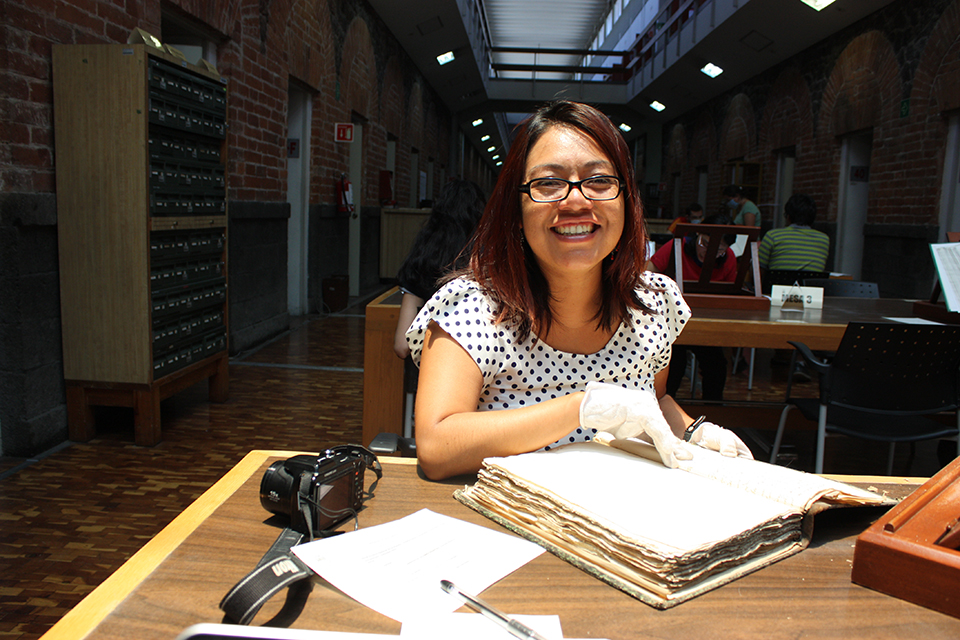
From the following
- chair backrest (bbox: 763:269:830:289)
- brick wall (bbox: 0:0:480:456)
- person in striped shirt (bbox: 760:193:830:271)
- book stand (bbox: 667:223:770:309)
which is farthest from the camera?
person in striped shirt (bbox: 760:193:830:271)

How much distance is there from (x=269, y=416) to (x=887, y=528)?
3.67 metres

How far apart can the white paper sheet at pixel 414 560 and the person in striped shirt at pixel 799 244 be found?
5507mm

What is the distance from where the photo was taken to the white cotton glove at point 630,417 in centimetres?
103

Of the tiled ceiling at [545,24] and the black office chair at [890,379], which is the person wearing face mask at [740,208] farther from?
the tiled ceiling at [545,24]

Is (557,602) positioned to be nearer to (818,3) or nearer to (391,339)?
(391,339)

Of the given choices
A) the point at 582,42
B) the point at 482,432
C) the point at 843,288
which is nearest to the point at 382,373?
the point at 482,432

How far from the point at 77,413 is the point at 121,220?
1.00 metres

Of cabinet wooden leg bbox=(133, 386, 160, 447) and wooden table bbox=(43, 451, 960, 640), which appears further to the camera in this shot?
cabinet wooden leg bbox=(133, 386, 160, 447)

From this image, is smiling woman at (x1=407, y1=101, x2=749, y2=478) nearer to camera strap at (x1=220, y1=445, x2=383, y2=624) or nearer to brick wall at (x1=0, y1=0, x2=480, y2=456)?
camera strap at (x1=220, y1=445, x2=383, y2=624)

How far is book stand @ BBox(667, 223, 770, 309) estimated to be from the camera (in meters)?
3.55

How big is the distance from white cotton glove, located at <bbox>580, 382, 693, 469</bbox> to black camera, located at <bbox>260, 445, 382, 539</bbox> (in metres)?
0.37

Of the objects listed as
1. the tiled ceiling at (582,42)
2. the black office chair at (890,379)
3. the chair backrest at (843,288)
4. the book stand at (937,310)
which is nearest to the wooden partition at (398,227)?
the tiled ceiling at (582,42)

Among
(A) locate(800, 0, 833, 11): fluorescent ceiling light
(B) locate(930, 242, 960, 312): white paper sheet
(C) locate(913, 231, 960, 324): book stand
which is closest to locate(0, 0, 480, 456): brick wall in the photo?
(B) locate(930, 242, 960, 312): white paper sheet

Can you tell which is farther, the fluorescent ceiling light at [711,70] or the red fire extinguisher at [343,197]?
the fluorescent ceiling light at [711,70]
